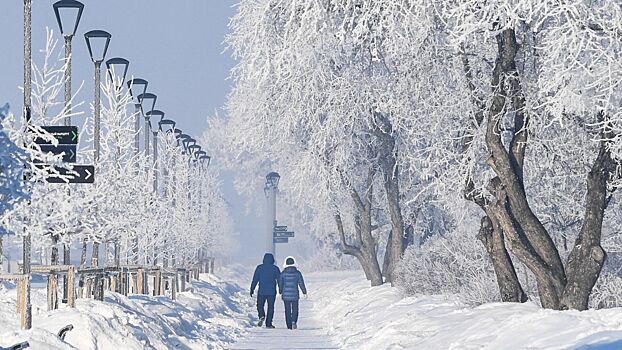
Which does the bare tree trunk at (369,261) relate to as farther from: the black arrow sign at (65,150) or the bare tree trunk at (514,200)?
the black arrow sign at (65,150)

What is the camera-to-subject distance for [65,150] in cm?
1745

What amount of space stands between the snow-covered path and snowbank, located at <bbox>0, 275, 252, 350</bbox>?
1.43ft

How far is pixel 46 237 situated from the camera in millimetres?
24500

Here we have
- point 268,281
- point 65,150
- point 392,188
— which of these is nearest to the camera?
point 65,150

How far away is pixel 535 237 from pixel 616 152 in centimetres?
280

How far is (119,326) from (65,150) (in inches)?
123

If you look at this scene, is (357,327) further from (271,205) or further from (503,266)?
(271,205)

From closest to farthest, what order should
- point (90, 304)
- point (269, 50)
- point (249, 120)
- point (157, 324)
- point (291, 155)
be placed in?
1. point (269, 50)
2. point (90, 304)
3. point (157, 324)
4. point (249, 120)
5. point (291, 155)

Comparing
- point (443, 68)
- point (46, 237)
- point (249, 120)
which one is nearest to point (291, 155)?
point (249, 120)

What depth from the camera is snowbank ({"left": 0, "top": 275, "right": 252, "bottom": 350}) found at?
17641mm

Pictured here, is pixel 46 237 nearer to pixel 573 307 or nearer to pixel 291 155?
pixel 573 307

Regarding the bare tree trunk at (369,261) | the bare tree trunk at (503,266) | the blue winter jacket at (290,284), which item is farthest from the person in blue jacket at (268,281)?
the bare tree trunk at (369,261)

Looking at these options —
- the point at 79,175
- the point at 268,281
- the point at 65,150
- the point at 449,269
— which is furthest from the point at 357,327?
the point at 65,150

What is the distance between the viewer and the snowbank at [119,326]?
17.6 metres
